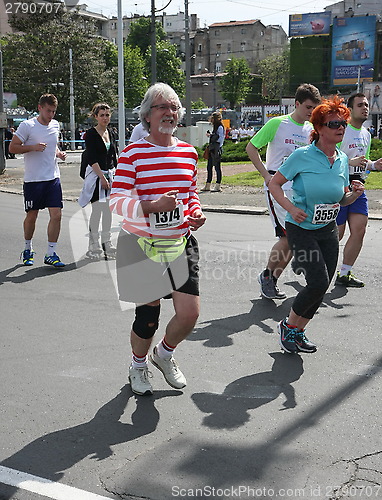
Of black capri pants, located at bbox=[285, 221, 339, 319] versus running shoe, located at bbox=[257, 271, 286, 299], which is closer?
black capri pants, located at bbox=[285, 221, 339, 319]

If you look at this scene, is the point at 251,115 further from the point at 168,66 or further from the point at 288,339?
the point at 288,339

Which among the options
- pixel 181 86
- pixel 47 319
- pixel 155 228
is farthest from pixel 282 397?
pixel 181 86

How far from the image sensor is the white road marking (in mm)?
3035

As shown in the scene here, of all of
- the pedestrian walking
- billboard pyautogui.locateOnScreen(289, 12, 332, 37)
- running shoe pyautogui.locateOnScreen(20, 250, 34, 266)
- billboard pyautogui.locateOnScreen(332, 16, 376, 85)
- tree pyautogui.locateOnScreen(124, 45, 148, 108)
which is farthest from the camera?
billboard pyautogui.locateOnScreen(289, 12, 332, 37)

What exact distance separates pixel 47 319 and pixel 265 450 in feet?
10.0

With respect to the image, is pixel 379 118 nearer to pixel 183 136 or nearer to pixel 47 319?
pixel 183 136

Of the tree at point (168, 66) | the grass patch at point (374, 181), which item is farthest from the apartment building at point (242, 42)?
the grass patch at point (374, 181)

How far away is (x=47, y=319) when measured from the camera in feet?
19.7

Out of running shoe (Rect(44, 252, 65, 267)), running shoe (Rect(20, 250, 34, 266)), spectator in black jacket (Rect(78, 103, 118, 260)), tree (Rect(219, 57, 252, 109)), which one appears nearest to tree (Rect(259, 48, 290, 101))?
tree (Rect(219, 57, 252, 109))

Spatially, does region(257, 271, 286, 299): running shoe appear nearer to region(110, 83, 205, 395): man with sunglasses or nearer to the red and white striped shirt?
region(110, 83, 205, 395): man with sunglasses

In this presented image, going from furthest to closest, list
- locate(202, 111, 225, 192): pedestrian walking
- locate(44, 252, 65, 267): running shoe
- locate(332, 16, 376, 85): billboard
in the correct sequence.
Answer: locate(332, 16, 376, 85): billboard < locate(202, 111, 225, 192): pedestrian walking < locate(44, 252, 65, 267): running shoe

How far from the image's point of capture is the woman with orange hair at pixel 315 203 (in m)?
4.78

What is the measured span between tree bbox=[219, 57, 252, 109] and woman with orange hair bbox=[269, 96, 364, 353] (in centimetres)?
10128

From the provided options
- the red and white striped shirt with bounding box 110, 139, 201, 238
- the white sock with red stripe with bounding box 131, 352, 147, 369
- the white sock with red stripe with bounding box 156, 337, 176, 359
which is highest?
the red and white striped shirt with bounding box 110, 139, 201, 238
